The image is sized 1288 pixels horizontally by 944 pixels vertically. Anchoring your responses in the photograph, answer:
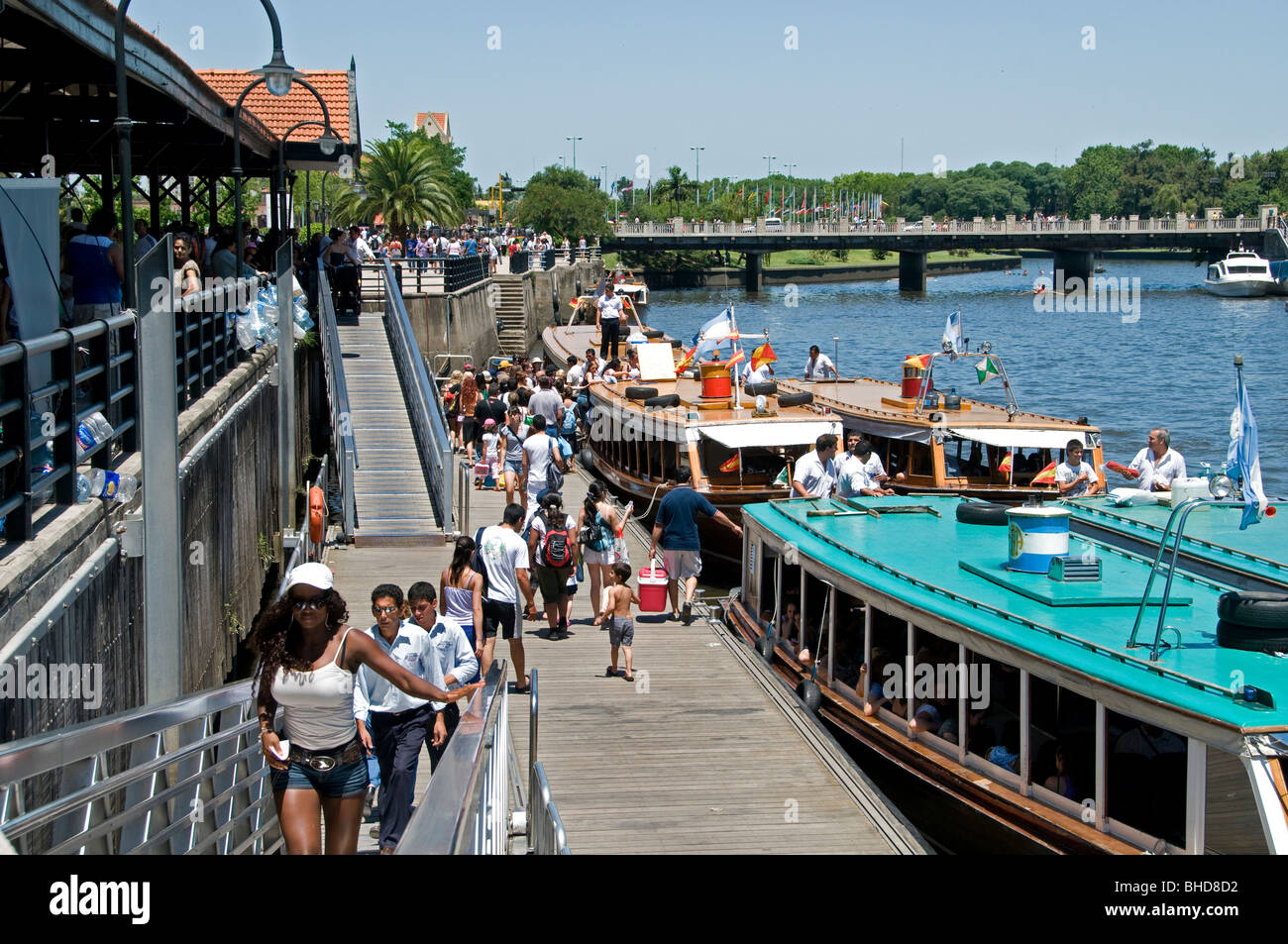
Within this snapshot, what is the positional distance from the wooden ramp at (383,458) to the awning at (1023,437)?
8211 millimetres

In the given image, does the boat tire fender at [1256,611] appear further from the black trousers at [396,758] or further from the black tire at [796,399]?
the black tire at [796,399]

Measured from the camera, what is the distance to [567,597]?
15.0 meters

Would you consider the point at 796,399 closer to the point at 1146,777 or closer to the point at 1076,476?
the point at 1076,476

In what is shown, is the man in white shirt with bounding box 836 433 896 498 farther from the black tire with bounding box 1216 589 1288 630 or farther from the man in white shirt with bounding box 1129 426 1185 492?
the black tire with bounding box 1216 589 1288 630

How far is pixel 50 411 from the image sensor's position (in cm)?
838

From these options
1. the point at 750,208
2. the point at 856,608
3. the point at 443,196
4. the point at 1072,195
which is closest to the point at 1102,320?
the point at 443,196

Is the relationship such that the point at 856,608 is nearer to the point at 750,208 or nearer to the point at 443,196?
the point at 443,196

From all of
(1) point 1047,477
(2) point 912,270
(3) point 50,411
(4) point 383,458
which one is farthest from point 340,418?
(2) point 912,270

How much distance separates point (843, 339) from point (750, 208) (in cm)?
9162

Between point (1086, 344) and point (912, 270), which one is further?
point (912, 270)

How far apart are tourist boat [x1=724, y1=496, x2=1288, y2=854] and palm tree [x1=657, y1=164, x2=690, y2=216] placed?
16657cm

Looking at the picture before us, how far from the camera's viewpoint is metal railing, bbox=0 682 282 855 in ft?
15.9

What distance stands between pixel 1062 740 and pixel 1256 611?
1.61 metres

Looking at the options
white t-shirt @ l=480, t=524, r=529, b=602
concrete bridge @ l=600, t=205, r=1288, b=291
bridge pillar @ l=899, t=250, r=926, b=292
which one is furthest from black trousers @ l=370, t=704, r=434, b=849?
bridge pillar @ l=899, t=250, r=926, b=292
